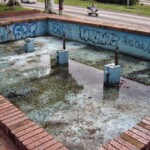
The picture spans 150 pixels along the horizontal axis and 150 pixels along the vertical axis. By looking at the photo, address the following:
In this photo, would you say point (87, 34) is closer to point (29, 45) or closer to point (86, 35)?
point (86, 35)

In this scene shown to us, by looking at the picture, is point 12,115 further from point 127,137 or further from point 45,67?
point 45,67

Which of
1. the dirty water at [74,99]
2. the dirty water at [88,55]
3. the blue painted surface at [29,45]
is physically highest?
the blue painted surface at [29,45]

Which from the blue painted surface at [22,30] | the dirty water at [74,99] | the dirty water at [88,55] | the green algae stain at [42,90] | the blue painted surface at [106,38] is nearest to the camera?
the dirty water at [74,99]

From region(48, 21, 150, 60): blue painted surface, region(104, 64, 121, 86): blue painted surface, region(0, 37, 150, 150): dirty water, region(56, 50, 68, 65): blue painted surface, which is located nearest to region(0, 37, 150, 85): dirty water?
region(0, 37, 150, 150): dirty water

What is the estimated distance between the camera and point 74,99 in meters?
8.99

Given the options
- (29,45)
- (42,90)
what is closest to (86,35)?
(29,45)

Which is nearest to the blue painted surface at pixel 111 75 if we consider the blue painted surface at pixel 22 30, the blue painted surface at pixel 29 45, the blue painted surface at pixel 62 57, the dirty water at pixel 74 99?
the dirty water at pixel 74 99

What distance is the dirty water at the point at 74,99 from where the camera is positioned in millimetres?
7230

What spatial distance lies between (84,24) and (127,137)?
35.1 feet

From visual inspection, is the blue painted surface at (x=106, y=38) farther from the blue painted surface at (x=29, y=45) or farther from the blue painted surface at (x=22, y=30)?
the blue painted surface at (x=29, y=45)

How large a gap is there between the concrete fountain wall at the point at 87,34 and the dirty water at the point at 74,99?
925 mm

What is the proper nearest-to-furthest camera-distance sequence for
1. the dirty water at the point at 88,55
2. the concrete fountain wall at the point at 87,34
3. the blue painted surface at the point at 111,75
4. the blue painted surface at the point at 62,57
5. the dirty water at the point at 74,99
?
1. the dirty water at the point at 74,99
2. the blue painted surface at the point at 111,75
3. the dirty water at the point at 88,55
4. the blue painted surface at the point at 62,57
5. the concrete fountain wall at the point at 87,34

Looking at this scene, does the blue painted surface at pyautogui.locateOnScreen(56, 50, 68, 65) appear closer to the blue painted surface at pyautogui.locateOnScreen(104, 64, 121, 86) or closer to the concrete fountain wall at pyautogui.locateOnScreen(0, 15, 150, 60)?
the blue painted surface at pyautogui.locateOnScreen(104, 64, 121, 86)

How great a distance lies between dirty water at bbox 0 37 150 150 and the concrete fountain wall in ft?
3.03
